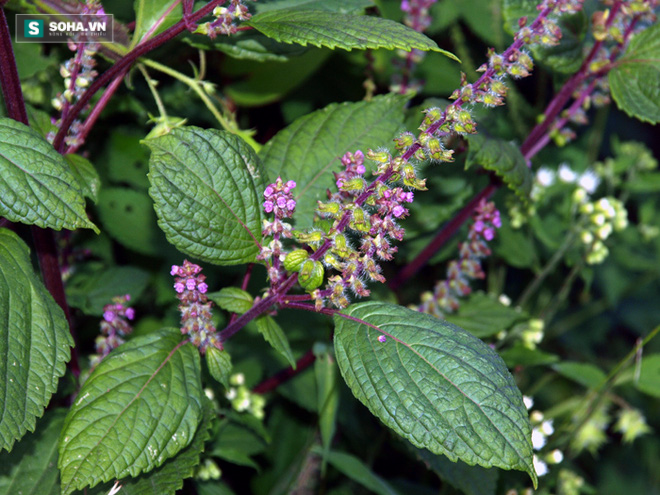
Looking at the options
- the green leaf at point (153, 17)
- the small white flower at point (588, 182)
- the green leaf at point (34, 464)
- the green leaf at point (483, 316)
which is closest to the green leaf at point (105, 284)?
the green leaf at point (34, 464)

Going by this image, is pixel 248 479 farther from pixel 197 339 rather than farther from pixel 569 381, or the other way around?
pixel 569 381

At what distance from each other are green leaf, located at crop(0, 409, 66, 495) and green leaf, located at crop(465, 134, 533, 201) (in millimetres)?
1236

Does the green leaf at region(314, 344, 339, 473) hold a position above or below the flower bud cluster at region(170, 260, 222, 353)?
below

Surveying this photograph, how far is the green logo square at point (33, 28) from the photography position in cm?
177

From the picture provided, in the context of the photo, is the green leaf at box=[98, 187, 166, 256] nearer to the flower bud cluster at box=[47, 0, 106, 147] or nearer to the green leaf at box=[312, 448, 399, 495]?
the flower bud cluster at box=[47, 0, 106, 147]

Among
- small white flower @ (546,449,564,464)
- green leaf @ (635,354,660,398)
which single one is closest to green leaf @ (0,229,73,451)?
small white flower @ (546,449,564,464)

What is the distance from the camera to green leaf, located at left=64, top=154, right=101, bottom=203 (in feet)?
4.67

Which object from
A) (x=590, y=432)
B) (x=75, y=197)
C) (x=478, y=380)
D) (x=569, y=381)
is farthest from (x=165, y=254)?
(x=569, y=381)

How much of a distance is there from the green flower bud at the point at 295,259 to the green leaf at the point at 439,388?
0.60ft

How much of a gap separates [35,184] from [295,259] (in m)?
0.53

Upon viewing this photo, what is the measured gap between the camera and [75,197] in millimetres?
1204

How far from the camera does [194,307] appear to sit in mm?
1372

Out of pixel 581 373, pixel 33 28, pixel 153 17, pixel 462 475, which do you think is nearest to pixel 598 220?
pixel 581 373

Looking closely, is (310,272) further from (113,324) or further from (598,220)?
(598,220)
